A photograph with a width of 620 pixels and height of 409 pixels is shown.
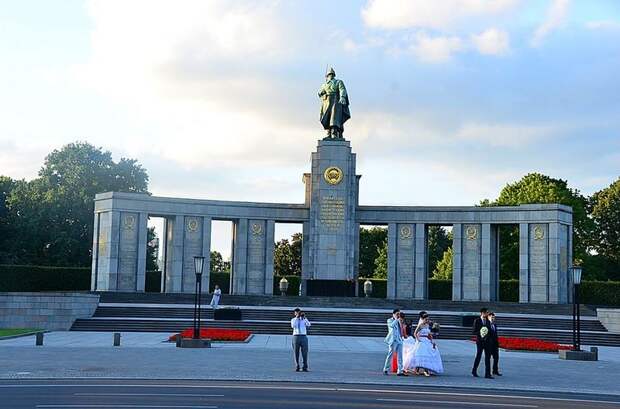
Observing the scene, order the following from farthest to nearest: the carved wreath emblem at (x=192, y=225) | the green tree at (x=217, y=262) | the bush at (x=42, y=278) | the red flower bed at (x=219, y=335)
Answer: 1. the green tree at (x=217, y=262)
2. the bush at (x=42, y=278)
3. the carved wreath emblem at (x=192, y=225)
4. the red flower bed at (x=219, y=335)

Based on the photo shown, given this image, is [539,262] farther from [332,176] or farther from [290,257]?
[290,257]

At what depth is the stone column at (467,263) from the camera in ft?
202

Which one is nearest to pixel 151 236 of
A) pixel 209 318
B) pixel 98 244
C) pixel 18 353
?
pixel 98 244

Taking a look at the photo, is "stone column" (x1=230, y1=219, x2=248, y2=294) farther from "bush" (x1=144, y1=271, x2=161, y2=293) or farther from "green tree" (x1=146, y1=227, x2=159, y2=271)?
"green tree" (x1=146, y1=227, x2=159, y2=271)

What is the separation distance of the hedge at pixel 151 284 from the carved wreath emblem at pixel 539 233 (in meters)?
11.0

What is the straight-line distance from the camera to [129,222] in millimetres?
59781

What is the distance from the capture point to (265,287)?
6275 cm

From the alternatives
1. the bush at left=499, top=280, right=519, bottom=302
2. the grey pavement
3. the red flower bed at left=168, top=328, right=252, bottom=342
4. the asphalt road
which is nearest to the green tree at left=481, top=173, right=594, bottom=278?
the bush at left=499, top=280, right=519, bottom=302

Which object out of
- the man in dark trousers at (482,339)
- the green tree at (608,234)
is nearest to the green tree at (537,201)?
the green tree at (608,234)

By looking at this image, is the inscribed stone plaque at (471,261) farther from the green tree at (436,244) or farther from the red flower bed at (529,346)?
the green tree at (436,244)

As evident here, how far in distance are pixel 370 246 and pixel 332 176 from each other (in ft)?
181

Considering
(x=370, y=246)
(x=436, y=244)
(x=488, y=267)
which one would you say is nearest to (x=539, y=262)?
(x=488, y=267)

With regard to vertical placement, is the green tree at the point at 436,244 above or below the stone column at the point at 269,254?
above

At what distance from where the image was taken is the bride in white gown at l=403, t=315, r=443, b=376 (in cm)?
2556
